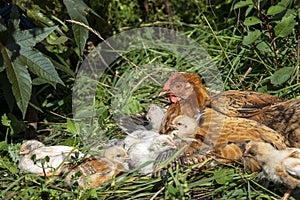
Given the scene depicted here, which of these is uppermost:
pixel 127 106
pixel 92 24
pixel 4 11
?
pixel 4 11

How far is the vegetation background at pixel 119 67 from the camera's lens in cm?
283

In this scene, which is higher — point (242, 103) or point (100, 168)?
point (242, 103)

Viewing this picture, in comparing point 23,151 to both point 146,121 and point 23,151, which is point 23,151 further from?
point 146,121

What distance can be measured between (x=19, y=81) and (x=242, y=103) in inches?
44.1

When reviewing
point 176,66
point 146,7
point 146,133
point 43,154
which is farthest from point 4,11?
point 146,7

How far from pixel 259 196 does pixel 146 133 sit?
2.49 feet

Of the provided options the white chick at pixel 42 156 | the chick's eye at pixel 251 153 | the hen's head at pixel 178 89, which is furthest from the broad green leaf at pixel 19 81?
the chick's eye at pixel 251 153

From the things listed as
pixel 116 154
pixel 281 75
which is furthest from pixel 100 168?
pixel 281 75

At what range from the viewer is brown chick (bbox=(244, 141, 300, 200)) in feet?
8.53

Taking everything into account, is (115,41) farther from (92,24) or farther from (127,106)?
(127,106)

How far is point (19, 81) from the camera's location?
2967mm

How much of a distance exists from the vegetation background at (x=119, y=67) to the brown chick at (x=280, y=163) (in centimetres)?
10

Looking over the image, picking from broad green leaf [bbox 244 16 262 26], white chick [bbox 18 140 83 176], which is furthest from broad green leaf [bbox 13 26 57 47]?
broad green leaf [bbox 244 16 262 26]

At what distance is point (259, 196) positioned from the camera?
2713mm
